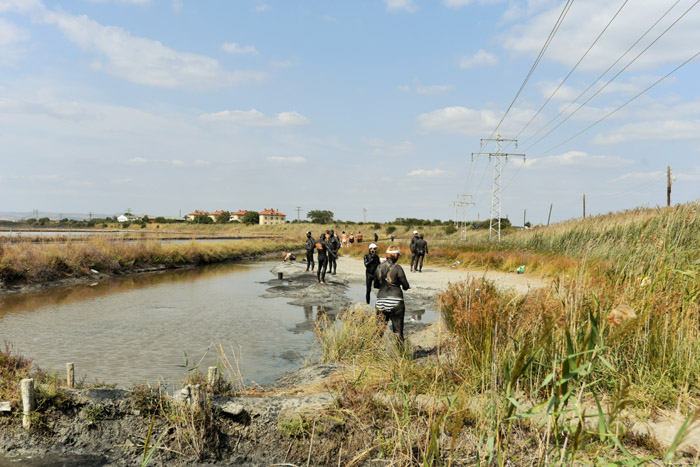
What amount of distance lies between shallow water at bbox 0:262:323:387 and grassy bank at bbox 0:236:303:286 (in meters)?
1.63

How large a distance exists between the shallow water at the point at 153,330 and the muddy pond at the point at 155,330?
0.02 m

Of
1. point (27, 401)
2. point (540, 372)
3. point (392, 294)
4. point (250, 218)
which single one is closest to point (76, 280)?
point (27, 401)

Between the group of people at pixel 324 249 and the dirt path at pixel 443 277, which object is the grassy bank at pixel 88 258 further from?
the dirt path at pixel 443 277

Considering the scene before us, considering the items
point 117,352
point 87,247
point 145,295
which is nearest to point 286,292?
point 145,295

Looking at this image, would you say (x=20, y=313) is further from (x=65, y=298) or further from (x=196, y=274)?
(x=196, y=274)

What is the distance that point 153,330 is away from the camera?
39.4 ft

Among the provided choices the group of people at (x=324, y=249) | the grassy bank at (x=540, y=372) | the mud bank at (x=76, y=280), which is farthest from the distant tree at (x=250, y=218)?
the grassy bank at (x=540, y=372)

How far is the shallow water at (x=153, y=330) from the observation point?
8883 millimetres

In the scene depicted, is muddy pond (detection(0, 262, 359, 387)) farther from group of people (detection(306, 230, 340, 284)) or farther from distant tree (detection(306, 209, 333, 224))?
distant tree (detection(306, 209, 333, 224))

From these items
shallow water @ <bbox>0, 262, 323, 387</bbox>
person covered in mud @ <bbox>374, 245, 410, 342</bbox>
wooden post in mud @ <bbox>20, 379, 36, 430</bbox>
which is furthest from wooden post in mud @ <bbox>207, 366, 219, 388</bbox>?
person covered in mud @ <bbox>374, 245, 410, 342</bbox>

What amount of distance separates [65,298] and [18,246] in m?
6.79

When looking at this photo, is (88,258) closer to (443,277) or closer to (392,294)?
(443,277)

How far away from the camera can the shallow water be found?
8.88 m

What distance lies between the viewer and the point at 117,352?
32.3ft
